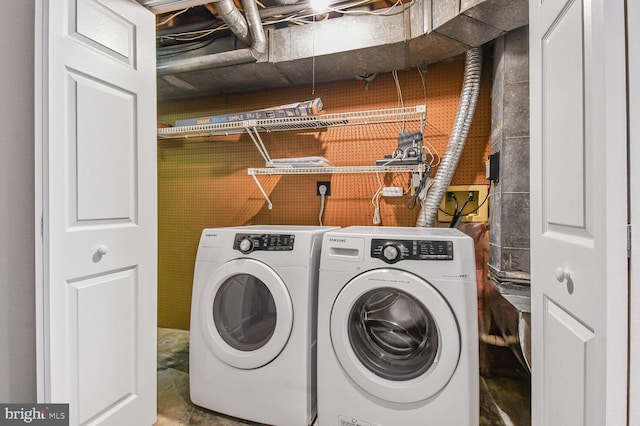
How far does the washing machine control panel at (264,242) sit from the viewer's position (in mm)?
1519

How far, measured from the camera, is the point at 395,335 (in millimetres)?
1443

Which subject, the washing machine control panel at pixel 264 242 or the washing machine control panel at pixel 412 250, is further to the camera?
the washing machine control panel at pixel 264 242

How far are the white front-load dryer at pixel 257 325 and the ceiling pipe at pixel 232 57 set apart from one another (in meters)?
1.15

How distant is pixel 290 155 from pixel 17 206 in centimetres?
165

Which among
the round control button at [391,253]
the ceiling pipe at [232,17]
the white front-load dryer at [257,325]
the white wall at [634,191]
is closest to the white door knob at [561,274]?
the white wall at [634,191]

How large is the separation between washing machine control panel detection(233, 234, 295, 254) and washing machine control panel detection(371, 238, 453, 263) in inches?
17.6

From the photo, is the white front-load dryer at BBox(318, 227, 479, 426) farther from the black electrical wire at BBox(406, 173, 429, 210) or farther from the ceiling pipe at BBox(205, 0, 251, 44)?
the ceiling pipe at BBox(205, 0, 251, 44)

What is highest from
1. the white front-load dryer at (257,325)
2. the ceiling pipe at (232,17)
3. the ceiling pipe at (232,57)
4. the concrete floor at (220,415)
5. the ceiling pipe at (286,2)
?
the ceiling pipe at (286,2)

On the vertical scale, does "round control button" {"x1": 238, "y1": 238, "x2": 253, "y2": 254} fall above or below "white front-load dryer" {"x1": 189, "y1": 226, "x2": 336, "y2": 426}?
above

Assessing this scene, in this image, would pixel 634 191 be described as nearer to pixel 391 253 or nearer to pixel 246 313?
pixel 391 253

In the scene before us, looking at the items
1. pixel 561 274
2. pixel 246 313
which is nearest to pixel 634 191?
pixel 561 274

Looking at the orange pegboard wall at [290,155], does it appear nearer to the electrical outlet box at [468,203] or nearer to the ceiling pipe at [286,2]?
the electrical outlet box at [468,203]

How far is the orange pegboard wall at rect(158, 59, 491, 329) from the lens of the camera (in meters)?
2.06

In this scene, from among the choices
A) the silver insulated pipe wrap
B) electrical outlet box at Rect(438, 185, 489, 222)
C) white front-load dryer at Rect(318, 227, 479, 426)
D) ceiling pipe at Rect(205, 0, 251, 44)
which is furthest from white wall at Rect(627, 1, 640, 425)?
ceiling pipe at Rect(205, 0, 251, 44)
